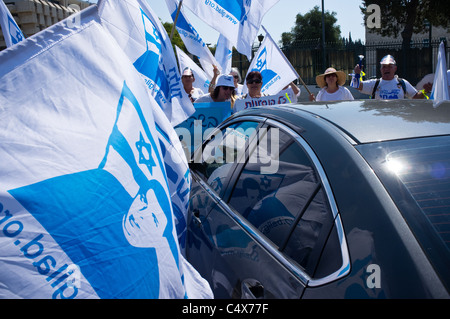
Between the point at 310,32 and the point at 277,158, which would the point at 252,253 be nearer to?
the point at 277,158

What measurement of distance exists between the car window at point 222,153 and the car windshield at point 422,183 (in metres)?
1.10

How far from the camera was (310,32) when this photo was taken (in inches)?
2151

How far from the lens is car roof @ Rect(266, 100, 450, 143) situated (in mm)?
1991

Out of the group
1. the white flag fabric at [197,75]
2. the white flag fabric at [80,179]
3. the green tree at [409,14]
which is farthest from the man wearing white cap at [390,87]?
the green tree at [409,14]

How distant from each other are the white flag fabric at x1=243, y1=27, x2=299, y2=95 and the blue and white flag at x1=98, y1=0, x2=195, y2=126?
269 centimetres

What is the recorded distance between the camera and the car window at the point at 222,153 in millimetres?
2994

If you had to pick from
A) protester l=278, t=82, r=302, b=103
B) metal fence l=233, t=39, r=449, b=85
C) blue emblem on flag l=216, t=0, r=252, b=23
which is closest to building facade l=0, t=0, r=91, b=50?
metal fence l=233, t=39, r=449, b=85

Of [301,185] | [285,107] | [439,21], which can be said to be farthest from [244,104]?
[439,21]

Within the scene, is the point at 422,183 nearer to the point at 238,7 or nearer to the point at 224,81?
the point at 224,81

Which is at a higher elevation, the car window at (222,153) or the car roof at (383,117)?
the car roof at (383,117)

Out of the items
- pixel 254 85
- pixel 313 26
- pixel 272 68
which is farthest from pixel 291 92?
pixel 313 26

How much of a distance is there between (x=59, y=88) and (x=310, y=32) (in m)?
55.6

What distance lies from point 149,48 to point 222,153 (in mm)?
1565

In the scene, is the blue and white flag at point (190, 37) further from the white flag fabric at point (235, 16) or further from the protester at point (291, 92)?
the protester at point (291, 92)
